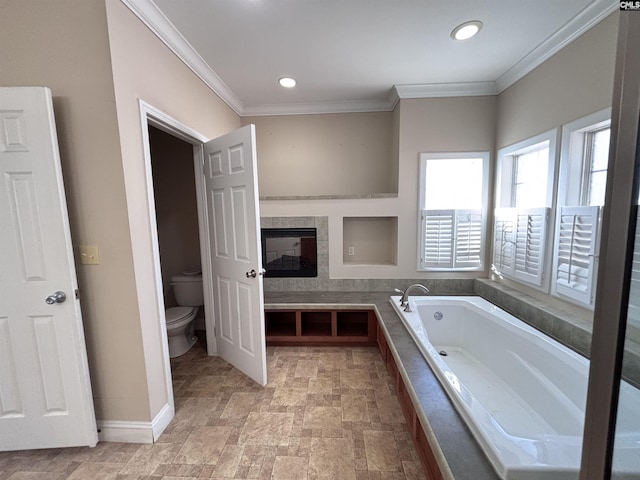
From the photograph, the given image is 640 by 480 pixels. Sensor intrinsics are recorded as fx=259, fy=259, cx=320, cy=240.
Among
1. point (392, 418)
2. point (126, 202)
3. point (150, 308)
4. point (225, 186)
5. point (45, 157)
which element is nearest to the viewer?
point (45, 157)

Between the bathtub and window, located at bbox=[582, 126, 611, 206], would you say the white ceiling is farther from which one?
the bathtub

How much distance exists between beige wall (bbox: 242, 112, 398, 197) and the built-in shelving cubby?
366 mm

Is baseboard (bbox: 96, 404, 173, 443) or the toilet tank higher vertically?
the toilet tank

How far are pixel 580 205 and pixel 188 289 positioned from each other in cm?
343

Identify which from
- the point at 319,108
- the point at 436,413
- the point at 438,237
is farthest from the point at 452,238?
the point at 319,108

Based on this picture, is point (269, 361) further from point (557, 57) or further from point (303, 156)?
point (557, 57)

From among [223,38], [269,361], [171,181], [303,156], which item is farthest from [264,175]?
[269,361]

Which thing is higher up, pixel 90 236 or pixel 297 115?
pixel 297 115

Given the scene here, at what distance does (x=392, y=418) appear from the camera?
1.70 m

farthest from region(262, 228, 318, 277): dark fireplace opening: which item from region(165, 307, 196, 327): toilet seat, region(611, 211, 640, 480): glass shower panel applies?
region(611, 211, 640, 480): glass shower panel

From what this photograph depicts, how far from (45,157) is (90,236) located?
433mm

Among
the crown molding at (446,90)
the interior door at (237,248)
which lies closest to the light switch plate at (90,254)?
the interior door at (237,248)

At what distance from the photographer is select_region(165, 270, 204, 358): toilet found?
2498 millimetres

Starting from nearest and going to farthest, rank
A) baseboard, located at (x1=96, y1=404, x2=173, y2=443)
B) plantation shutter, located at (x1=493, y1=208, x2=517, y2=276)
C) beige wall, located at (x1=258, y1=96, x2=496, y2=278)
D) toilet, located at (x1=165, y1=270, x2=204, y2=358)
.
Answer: baseboard, located at (x1=96, y1=404, x2=173, y2=443) < plantation shutter, located at (x1=493, y1=208, x2=517, y2=276) < toilet, located at (x1=165, y1=270, x2=204, y2=358) < beige wall, located at (x1=258, y1=96, x2=496, y2=278)
